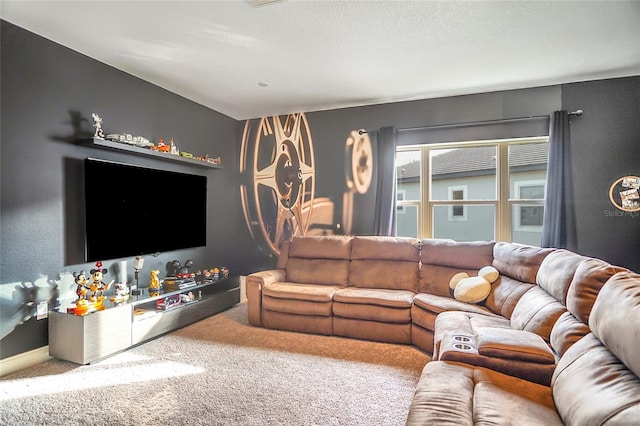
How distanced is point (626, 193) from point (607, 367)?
3047 mm

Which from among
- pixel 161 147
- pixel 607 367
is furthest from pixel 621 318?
pixel 161 147

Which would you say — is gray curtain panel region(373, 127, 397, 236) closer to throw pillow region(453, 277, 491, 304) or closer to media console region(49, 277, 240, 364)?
throw pillow region(453, 277, 491, 304)

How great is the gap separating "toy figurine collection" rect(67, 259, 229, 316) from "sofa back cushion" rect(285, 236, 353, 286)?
992 millimetres

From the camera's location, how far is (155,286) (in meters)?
3.46

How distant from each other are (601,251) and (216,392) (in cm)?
387

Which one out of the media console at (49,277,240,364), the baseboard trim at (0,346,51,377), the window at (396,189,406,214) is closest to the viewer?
the baseboard trim at (0,346,51,377)

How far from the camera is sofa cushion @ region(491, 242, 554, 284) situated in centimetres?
266

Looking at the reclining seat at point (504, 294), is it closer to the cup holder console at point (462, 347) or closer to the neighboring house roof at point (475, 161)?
the cup holder console at point (462, 347)

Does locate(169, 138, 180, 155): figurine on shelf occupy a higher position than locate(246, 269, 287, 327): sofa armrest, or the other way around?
locate(169, 138, 180, 155): figurine on shelf

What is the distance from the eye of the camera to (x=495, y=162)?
4000 mm

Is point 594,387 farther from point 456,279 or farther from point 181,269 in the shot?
point 181,269

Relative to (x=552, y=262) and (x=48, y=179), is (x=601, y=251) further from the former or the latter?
Answer: (x=48, y=179)

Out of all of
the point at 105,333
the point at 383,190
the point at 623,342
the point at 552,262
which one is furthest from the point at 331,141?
the point at 623,342

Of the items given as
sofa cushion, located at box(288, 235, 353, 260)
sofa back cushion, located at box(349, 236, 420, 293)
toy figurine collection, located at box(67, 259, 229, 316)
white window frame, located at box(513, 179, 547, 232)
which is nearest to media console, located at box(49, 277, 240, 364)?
toy figurine collection, located at box(67, 259, 229, 316)
